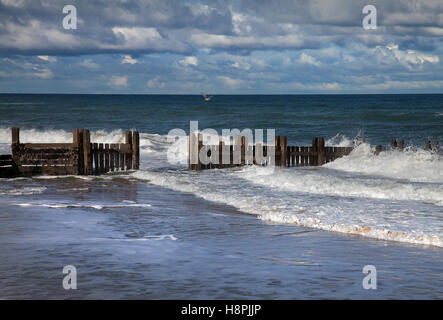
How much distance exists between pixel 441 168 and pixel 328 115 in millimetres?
53170

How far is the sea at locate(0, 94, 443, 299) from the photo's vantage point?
700cm

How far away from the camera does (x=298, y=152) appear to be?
24281mm

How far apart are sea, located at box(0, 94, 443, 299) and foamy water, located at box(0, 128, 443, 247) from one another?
0.15 feet

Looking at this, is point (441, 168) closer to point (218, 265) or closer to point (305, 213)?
point (305, 213)

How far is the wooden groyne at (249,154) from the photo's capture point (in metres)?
22.7

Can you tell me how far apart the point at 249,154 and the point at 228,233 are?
12875mm

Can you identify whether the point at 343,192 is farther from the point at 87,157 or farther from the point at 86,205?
the point at 87,157

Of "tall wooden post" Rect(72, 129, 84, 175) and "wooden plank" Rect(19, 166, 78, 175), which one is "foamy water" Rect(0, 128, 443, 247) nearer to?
"tall wooden post" Rect(72, 129, 84, 175)

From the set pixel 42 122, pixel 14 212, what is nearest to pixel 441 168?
pixel 14 212

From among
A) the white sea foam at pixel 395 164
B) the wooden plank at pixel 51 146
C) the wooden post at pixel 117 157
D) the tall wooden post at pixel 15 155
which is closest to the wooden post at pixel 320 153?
the white sea foam at pixel 395 164

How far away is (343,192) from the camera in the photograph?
16.6m

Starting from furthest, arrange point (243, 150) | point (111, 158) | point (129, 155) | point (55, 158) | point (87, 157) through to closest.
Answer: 1. point (243, 150)
2. point (129, 155)
3. point (111, 158)
4. point (87, 157)
5. point (55, 158)

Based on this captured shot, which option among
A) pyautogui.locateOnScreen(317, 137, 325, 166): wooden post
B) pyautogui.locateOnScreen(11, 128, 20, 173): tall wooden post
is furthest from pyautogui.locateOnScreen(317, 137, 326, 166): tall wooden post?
pyautogui.locateOnScreen(11, 128, 20, 173): tall wooden post

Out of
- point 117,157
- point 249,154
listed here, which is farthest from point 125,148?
point 249,154
